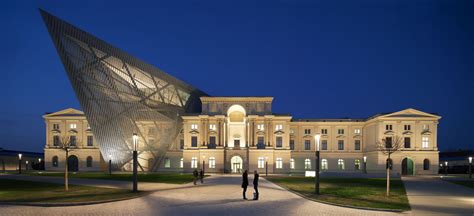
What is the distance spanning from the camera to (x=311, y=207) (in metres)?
24.3

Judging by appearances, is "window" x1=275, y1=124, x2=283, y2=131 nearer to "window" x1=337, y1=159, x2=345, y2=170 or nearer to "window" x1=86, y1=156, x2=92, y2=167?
"window" x1=337, y1=159, x2=345, y2=170

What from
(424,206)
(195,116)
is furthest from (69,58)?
(424,206)

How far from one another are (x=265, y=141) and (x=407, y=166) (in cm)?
2975

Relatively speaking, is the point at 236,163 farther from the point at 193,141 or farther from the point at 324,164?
the point at 324,164

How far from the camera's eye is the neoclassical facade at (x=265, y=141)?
274 feet

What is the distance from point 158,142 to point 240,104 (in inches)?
770

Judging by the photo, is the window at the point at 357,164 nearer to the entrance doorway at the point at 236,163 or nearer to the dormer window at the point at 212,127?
the entrance doorway at the point at 236,163

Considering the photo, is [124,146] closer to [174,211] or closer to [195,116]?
[195,116]

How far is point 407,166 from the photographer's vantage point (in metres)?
84.1

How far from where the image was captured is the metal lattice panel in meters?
53.4

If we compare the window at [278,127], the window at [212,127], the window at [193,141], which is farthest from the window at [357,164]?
the window at [193,141]

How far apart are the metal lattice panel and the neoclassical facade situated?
3.86 m

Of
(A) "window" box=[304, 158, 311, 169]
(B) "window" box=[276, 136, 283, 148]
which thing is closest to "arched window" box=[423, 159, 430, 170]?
(A) "window" box=[304, 158, 311, 169]

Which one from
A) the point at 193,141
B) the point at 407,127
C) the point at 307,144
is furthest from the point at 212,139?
the point at 407,127
